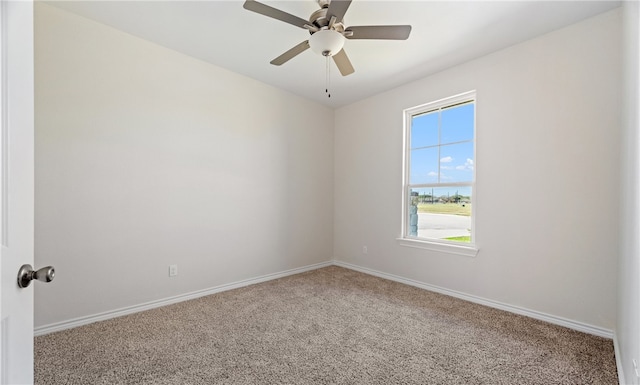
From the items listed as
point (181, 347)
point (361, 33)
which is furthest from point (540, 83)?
point (181, 347)

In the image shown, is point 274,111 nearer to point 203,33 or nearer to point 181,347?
point 203,33

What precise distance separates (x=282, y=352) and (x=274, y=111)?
2850 millimetres

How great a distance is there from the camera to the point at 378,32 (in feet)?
6.30

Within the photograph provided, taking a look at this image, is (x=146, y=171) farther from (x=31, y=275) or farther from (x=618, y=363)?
(x=618, y=363)

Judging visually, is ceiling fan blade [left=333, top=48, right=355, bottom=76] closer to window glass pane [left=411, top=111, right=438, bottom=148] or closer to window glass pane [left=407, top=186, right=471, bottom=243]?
window glass pane [left=411, top=111, right=438, bottom=148]

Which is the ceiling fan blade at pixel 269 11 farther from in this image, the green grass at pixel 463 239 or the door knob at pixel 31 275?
the green grass at pixel 463 239

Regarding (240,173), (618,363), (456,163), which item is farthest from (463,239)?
(240,173)

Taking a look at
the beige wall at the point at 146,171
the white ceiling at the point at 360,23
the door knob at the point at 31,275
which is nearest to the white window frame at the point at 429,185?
the white ceiling at the point at 360,23

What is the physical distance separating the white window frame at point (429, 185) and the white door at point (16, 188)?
3221 mm

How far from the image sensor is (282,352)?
195 centimetres

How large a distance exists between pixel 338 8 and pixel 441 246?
2.61m

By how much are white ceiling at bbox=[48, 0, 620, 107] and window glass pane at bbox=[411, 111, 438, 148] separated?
0.51 meters

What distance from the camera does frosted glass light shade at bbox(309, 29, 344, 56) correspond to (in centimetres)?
182

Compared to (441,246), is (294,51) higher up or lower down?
higher up
